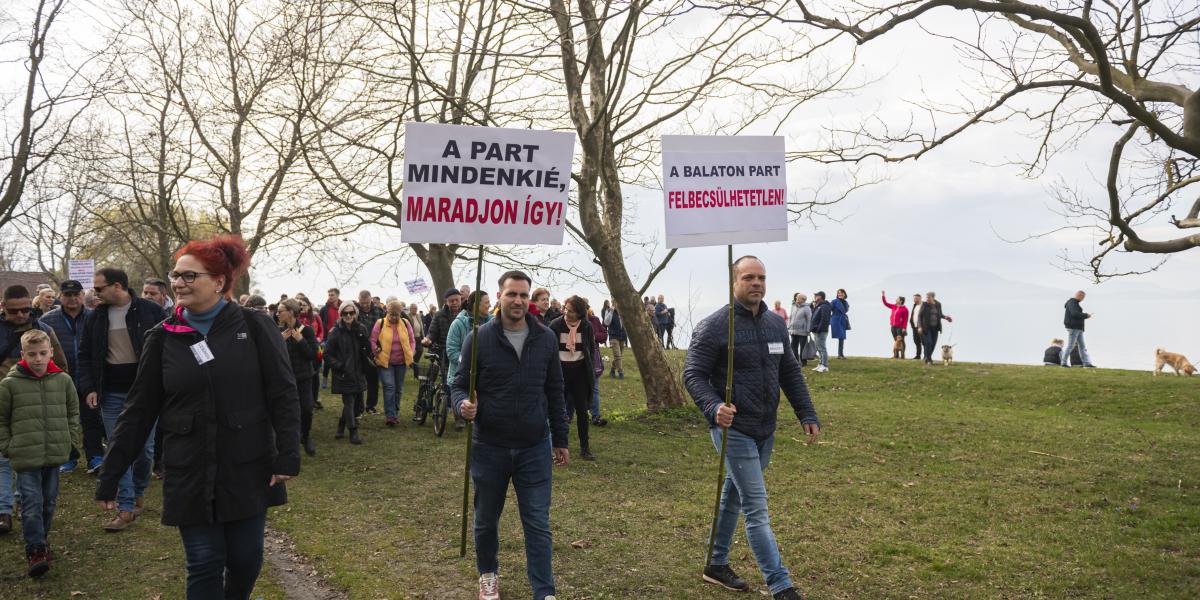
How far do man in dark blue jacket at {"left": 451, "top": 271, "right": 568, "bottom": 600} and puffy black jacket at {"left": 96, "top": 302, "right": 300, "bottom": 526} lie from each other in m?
1.27

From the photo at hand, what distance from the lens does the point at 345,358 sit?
36.9 feet

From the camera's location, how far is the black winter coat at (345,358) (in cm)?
1118

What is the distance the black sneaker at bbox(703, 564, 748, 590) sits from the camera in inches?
214

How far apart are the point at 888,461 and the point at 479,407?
707cm

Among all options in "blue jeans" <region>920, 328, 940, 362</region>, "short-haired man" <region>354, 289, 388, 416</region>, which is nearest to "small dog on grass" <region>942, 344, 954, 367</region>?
"blue jeans" <region>920, 328, 940, 362</region>

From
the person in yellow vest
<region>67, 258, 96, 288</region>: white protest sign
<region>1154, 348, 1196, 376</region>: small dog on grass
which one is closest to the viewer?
the person in yellow vest

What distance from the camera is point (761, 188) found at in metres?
5.98

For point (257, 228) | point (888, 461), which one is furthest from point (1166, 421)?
point (257, 228)

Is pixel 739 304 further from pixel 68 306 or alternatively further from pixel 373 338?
pixel 373 338

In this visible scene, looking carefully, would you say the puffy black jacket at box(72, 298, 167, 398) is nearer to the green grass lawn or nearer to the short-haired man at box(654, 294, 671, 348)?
the green grass lawn

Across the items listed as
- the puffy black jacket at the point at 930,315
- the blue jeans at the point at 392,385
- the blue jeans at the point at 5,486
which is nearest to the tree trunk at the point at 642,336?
the blue jeans at the point at 392,385

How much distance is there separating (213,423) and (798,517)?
17.9 feet

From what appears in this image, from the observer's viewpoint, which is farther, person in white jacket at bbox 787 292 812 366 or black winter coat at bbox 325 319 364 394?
person in white jacket at bbox 787 292 812 366

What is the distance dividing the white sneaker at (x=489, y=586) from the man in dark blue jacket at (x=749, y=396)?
1482 millimetres
